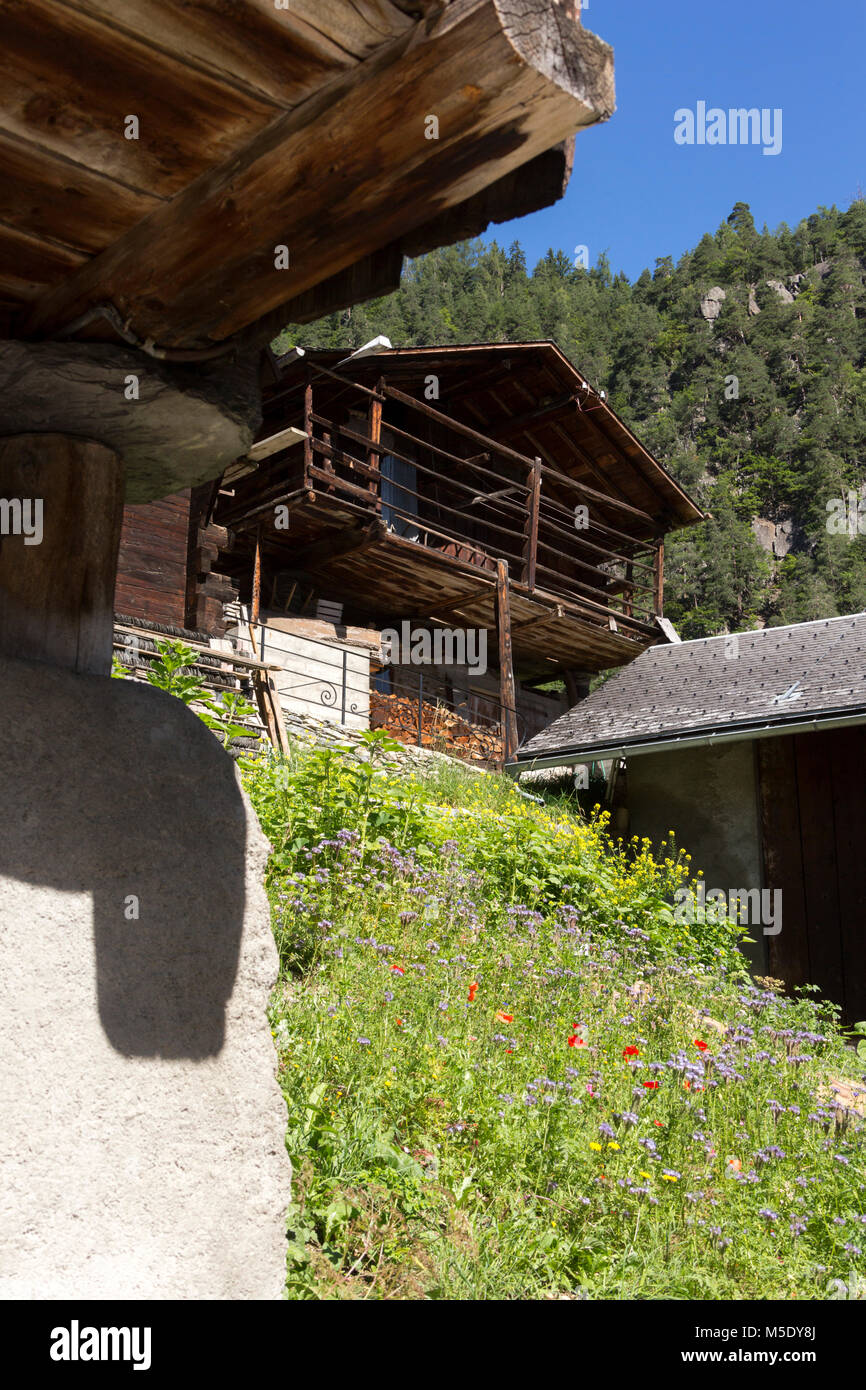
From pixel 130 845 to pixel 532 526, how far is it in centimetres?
1568

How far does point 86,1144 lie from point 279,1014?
182 cm

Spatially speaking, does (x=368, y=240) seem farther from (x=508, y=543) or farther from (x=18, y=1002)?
(x=508, y=543)

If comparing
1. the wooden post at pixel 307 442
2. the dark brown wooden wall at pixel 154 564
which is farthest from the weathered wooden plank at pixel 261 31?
the wooden post at pixel 307 442

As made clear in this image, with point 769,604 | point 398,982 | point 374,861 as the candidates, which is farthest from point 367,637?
point 769,604

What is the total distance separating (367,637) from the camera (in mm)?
15180

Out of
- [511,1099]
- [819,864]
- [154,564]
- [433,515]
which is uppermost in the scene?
[433,515]

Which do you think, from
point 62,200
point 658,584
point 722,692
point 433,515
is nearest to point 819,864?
point 722,692

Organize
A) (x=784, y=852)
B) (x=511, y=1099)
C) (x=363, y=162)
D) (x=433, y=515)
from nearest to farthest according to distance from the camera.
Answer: (x=363, y=162) → (x=511, y=1099) → (x=784, y=852) → (x=433, y=515)

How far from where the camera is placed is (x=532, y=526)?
682 inches

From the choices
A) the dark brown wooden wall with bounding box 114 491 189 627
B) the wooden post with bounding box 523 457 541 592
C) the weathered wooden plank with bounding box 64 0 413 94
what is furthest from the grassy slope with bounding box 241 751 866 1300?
the wooden post with bounding box 523 457 541 592

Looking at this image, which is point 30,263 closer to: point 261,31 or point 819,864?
point 261,31

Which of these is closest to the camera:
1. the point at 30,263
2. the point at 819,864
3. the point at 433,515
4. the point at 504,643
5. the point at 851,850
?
the point at 30,263

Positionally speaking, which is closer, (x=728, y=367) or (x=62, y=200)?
(x=62, y=200)

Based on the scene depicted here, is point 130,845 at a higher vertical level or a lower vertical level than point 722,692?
lower
